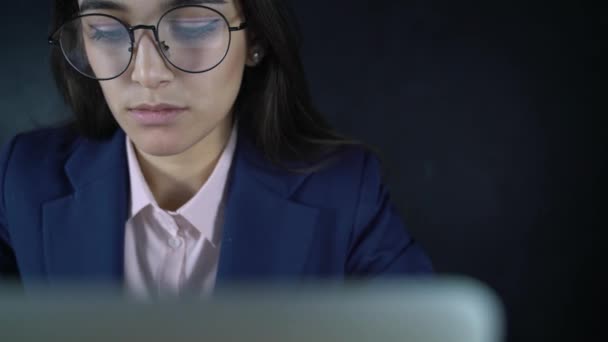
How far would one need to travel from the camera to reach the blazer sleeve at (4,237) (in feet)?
3.68

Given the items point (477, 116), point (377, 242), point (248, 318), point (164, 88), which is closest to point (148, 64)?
point (164, 88)

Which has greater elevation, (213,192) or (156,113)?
(156,113)

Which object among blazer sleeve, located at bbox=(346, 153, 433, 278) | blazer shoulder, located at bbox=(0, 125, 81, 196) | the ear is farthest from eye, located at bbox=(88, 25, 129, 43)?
blazer sleeve, located at bbox=(346, 153, 433, 278)

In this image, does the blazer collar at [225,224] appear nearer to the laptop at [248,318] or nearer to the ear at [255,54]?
the ear at [255,54]

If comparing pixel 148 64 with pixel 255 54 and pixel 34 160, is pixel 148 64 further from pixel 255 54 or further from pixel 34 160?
pixel 34 160

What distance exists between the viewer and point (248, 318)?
12.0 inches

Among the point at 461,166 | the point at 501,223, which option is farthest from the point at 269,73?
the point at 501,223

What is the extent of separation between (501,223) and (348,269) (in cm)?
40

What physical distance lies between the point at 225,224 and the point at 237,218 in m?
0.02

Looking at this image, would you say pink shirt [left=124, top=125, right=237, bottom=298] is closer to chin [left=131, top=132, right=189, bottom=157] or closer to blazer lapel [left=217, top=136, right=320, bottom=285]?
blazer lapel [left=217, top=136, right=320, bottom=285]

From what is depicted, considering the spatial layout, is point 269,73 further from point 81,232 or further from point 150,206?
point 81,232

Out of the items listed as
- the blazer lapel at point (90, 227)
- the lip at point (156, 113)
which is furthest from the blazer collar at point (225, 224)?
the lip at point (156, 113)

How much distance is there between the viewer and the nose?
84 cm

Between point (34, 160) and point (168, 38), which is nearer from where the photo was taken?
point (168, 38)
